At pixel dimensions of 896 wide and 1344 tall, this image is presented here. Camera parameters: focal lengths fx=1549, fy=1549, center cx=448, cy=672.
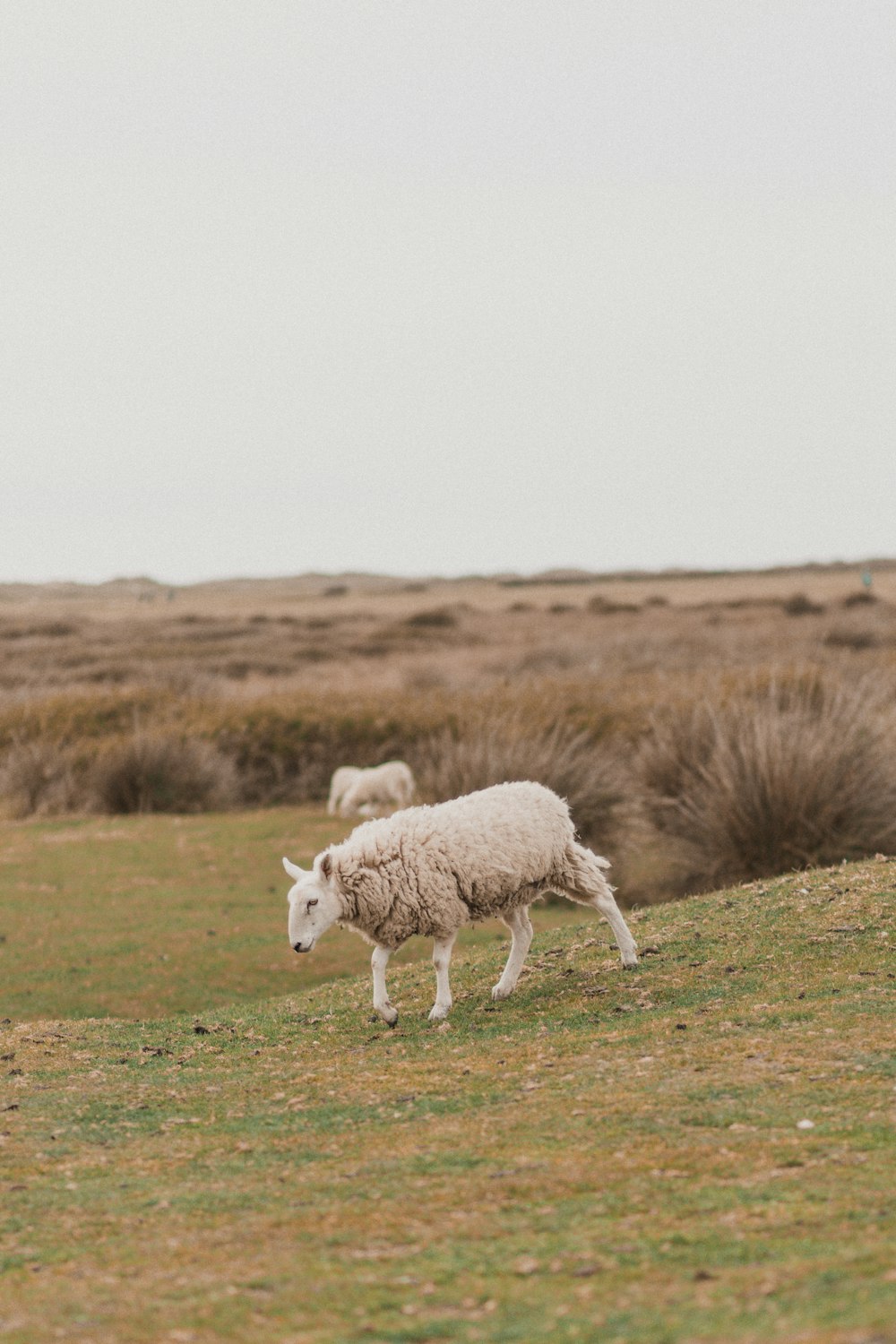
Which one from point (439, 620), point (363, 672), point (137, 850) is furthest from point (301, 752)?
point (439, 620)

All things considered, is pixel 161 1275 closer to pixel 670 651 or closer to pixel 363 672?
pixel 363 672

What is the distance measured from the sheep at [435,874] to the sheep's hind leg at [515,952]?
0.07 ft

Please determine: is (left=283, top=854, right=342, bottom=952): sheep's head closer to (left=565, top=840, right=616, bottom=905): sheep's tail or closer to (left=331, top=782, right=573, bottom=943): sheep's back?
(left=331, top=782, right=573, bottom=943): sheep's back

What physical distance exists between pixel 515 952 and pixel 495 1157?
12.9ft

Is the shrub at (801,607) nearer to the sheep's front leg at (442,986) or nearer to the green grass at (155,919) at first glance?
the green grass at (155,919)

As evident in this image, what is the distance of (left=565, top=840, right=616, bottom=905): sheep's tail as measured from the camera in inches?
411

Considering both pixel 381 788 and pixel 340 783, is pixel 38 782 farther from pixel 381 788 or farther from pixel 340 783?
pixel 381 788

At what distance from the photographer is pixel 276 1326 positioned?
468cm

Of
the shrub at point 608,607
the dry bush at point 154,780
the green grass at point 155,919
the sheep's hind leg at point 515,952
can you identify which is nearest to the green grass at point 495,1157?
the sheep's hind leg at point 515,952

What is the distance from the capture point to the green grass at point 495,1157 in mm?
4715

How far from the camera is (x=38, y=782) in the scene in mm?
27172

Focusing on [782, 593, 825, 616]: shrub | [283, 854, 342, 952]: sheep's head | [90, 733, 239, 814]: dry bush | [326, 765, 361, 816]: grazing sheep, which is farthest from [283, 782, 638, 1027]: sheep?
[782, 593, 825, 616]: shrub

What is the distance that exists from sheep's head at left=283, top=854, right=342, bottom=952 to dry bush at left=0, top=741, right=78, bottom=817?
17.5m

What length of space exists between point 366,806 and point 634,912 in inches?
444
